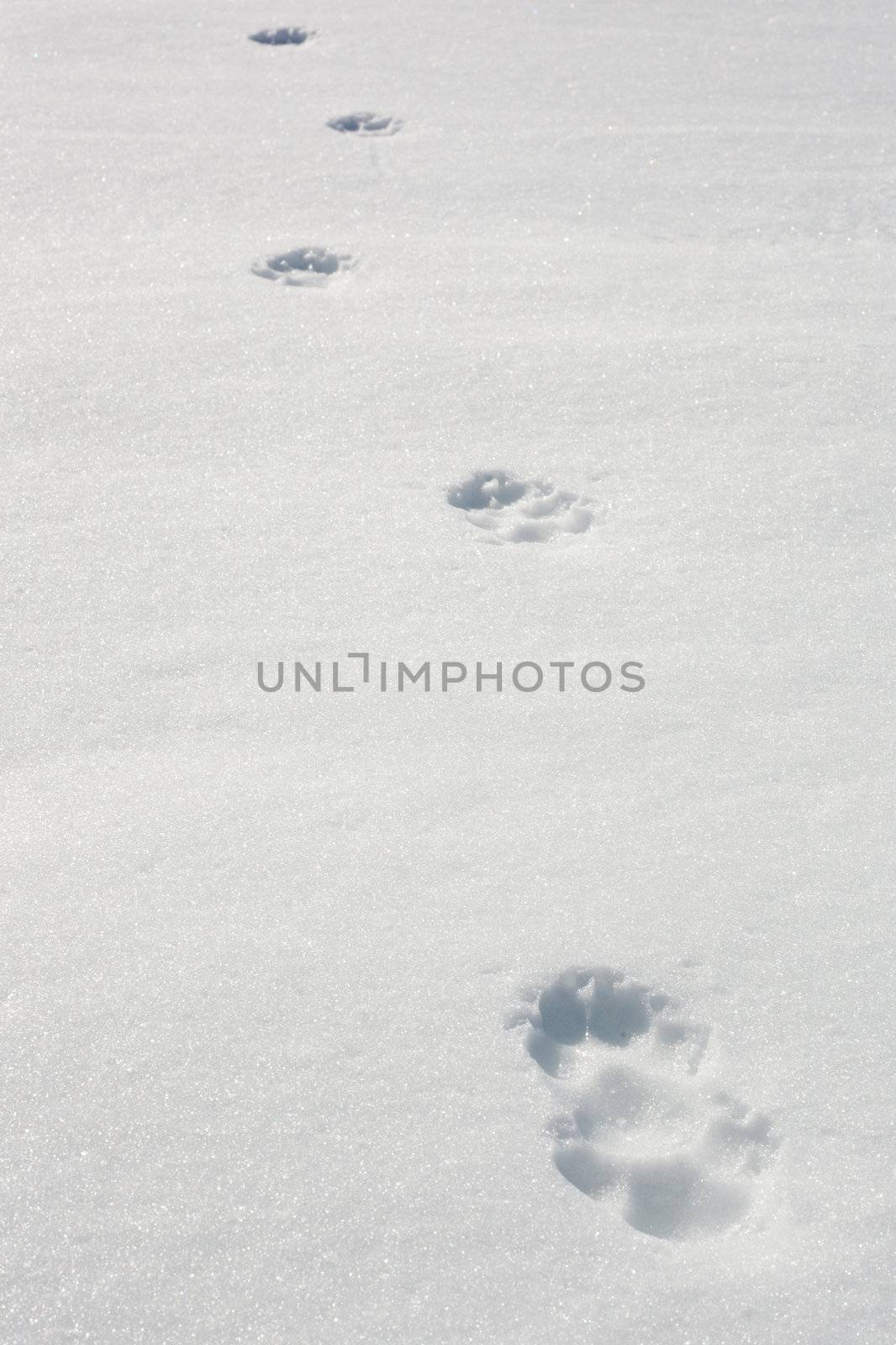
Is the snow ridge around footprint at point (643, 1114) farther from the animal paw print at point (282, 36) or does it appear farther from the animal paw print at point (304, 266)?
the animal paw print at point (282, 36)

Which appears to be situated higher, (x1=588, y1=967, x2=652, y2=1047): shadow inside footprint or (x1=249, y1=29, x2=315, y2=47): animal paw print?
(x1=249, y1=29, x2=315, y2=47): animal paw print

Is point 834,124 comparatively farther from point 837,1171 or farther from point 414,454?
point 837,1171

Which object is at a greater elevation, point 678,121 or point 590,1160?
point 678,121

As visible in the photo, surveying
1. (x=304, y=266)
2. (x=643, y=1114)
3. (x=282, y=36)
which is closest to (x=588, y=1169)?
(x=643, y=1114)

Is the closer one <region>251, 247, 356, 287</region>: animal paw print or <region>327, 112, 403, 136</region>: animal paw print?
<region>251, 247, 356, 287</region>: animal paw print

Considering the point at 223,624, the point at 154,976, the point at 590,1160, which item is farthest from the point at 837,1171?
the point at 223,624

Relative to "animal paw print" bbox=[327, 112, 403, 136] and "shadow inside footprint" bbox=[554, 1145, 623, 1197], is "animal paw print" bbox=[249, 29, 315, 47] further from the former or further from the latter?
"shadow inside footprint" bbox=[554, 1145, 623, 1197]

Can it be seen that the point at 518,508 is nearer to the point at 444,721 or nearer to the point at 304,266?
the point at 444,721

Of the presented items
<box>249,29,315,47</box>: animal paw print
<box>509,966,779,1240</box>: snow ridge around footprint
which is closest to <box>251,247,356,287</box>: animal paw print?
<box>249,29,315,47</box>: animal paw print
